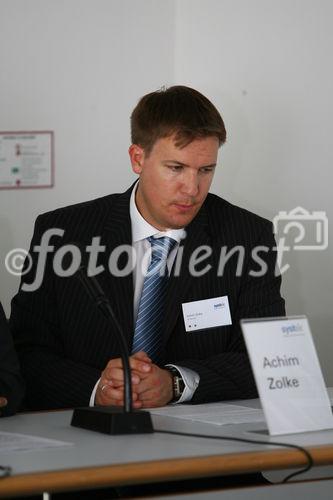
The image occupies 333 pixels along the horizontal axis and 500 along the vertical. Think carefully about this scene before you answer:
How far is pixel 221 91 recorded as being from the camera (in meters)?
3.94

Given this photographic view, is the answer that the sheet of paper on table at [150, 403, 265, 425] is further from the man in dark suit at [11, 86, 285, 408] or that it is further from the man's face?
the man's face

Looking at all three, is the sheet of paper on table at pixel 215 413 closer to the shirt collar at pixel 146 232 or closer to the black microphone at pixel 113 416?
the black microphone at pixel 113 416

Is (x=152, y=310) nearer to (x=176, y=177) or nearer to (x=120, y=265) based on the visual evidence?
(x=120, y=265)

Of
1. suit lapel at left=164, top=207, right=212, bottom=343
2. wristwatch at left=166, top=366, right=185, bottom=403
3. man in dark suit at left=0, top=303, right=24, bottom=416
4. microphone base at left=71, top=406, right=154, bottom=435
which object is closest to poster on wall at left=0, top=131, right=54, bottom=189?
suit lapel at left=164, top=207, right=212, bottom=343

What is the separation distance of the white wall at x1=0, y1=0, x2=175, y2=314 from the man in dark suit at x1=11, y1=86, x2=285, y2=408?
535 mm

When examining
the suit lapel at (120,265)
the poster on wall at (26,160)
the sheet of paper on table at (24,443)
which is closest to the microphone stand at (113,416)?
the sheet of paper on table at (24,443)

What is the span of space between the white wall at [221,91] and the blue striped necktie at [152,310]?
801mm

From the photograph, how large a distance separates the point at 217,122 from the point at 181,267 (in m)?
0.49

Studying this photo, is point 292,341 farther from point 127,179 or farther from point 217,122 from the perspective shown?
point 127,179

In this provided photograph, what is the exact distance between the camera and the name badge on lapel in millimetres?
3043

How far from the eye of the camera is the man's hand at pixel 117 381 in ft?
8.48

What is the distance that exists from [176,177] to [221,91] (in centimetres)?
107

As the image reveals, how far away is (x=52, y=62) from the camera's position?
372 cm

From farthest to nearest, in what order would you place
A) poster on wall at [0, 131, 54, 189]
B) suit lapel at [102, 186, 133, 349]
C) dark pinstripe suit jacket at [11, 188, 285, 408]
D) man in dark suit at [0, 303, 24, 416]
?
poster on wall at [0, 131, 54, 189] < suit lapel at [102, 186, 133, 349] < dark pinstripe suit jacket at [11, 188, 285, 408] < man in dark suit at [0, 303, 24, 416]
